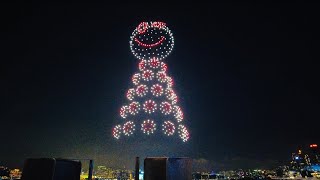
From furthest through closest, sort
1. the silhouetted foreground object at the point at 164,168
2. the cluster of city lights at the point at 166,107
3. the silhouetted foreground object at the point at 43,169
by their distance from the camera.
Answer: the cluster of city lights at the point at 166,107
the silhouetted foreground object at the point at 43,169
the silhouetted foreground object at the point at 164,168

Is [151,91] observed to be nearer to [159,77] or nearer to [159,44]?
[159,77]

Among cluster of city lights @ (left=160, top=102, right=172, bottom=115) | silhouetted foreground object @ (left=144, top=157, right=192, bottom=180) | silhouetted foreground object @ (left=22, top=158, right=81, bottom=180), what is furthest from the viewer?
cluster of city lights @ (left=160, top=102, right=172, bottom=115)

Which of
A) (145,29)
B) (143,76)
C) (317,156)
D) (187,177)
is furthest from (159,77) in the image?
(317,156)

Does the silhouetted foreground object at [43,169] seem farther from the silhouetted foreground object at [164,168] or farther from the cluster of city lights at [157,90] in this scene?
the cluster of city lights at [157,90]

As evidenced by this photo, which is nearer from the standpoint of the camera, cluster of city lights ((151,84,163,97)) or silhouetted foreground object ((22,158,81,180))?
silhouetted foreground object ((22,158,81,180))

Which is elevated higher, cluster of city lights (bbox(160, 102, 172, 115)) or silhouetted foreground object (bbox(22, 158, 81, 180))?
cluster of city lights (bbox(160, 102, 172, 115))

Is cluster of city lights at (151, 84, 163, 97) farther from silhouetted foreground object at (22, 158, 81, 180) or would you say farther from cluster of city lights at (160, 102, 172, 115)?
silhouetted foreground object at (22, 158, 81, 180)

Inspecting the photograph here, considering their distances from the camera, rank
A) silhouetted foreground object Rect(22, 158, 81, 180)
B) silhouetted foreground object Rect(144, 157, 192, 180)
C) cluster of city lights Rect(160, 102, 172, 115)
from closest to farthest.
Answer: silhouetted foreground object Rect(144, 157, 192, 180), silhouetted foreground object Rect(22, 158, 81, 180), cluster of city lights Rect(160, 102, 172, 115)

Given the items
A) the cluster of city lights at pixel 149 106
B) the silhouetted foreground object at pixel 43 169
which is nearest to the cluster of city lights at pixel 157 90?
the cluster of city lights at pixel 149 106

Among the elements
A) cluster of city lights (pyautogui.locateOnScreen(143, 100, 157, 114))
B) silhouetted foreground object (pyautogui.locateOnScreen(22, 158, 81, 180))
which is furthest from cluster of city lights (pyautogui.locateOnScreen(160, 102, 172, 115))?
silhouetted foreground object (pyautogui.locateOnScreen(22, 158, 81, 180))

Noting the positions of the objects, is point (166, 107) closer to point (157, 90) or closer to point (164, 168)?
point (157, 90)
